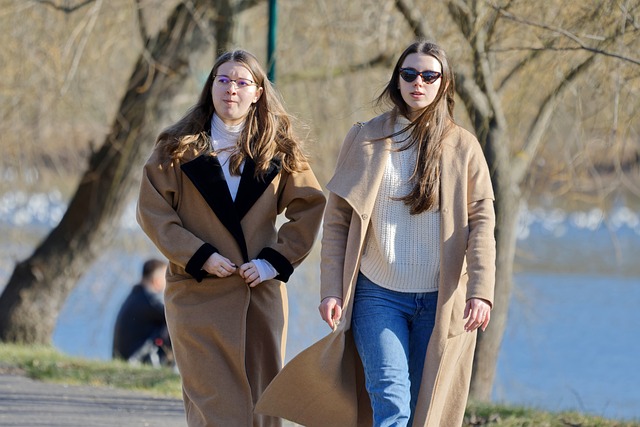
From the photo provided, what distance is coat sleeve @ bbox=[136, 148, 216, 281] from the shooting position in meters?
4.27

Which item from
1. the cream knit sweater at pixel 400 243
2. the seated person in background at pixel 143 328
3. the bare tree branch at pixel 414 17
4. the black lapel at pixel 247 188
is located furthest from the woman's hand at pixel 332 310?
the seated person in background at pixel 143 328

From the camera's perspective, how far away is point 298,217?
14.7 ft

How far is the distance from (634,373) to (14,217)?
841cm

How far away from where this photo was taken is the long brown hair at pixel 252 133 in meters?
4.39

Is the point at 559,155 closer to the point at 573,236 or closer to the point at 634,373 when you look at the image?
the point at 634,373

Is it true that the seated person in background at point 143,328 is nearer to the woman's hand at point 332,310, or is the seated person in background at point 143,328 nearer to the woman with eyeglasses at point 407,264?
the woman with eyeglasses at point 407,264

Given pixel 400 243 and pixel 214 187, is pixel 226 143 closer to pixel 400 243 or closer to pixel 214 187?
pixel 214 187

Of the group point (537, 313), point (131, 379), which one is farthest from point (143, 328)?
point (537, 313)

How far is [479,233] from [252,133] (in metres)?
1.07

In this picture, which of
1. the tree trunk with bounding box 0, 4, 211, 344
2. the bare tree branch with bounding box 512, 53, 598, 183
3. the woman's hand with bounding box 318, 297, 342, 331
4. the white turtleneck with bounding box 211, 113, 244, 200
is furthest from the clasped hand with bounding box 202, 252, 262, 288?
the tree trunk with bounding box 0, 4, 211, 344

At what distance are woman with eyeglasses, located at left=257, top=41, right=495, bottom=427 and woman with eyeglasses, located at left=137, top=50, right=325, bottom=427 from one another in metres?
0.32

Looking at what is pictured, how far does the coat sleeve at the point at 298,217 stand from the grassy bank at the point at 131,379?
5.65ft

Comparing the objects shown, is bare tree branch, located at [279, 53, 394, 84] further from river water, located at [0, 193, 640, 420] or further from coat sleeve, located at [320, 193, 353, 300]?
coat sleeve, located at [320, 193, 353, 300]

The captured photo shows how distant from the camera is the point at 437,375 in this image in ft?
12.9
